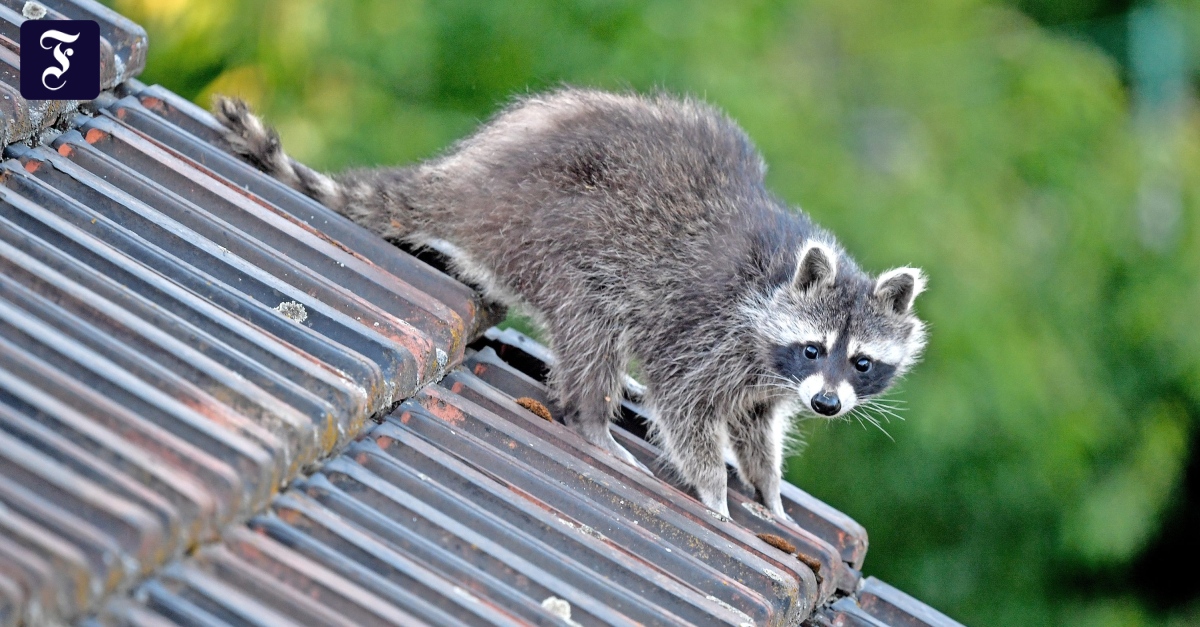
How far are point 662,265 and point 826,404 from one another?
0.57m

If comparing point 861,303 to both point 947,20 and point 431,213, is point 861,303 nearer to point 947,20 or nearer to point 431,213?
point 431,213

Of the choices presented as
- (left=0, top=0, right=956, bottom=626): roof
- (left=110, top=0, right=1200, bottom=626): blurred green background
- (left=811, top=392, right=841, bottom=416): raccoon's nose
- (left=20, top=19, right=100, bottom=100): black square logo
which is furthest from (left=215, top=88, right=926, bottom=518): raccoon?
(left=110, top=0, right=1200, bottom=626): blurred green background

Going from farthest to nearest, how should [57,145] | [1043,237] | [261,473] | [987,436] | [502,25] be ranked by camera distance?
[1043,237] → [987,436] → [502,25] → [57,145] → [261,473]

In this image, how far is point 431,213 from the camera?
138 inches

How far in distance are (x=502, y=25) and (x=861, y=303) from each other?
3274 mm

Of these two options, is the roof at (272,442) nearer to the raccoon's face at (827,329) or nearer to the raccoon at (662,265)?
the raccoon at (662,265)

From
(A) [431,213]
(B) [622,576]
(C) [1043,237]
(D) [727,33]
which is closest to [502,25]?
(D) [727,33]

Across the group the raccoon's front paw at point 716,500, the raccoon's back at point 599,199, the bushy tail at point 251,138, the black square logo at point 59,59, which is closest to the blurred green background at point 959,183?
the raccoon's back at point 599,199

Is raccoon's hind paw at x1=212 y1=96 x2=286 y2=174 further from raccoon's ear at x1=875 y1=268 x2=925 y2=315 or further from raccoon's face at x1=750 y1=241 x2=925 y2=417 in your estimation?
raccoon's ear at x1=875 y1=268 x2=925 y2=315

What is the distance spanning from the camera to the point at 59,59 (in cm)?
285

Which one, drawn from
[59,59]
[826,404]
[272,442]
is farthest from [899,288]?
[59,59]

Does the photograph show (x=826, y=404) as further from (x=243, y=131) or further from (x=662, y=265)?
(x=243, y=131)

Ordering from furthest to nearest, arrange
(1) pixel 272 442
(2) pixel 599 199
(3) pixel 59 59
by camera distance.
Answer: (2) pixel 599 199 < (3) pixel 59 59 < (1) pixel 272 442

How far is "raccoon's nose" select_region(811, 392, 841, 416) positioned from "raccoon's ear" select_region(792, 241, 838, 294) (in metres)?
0.31
